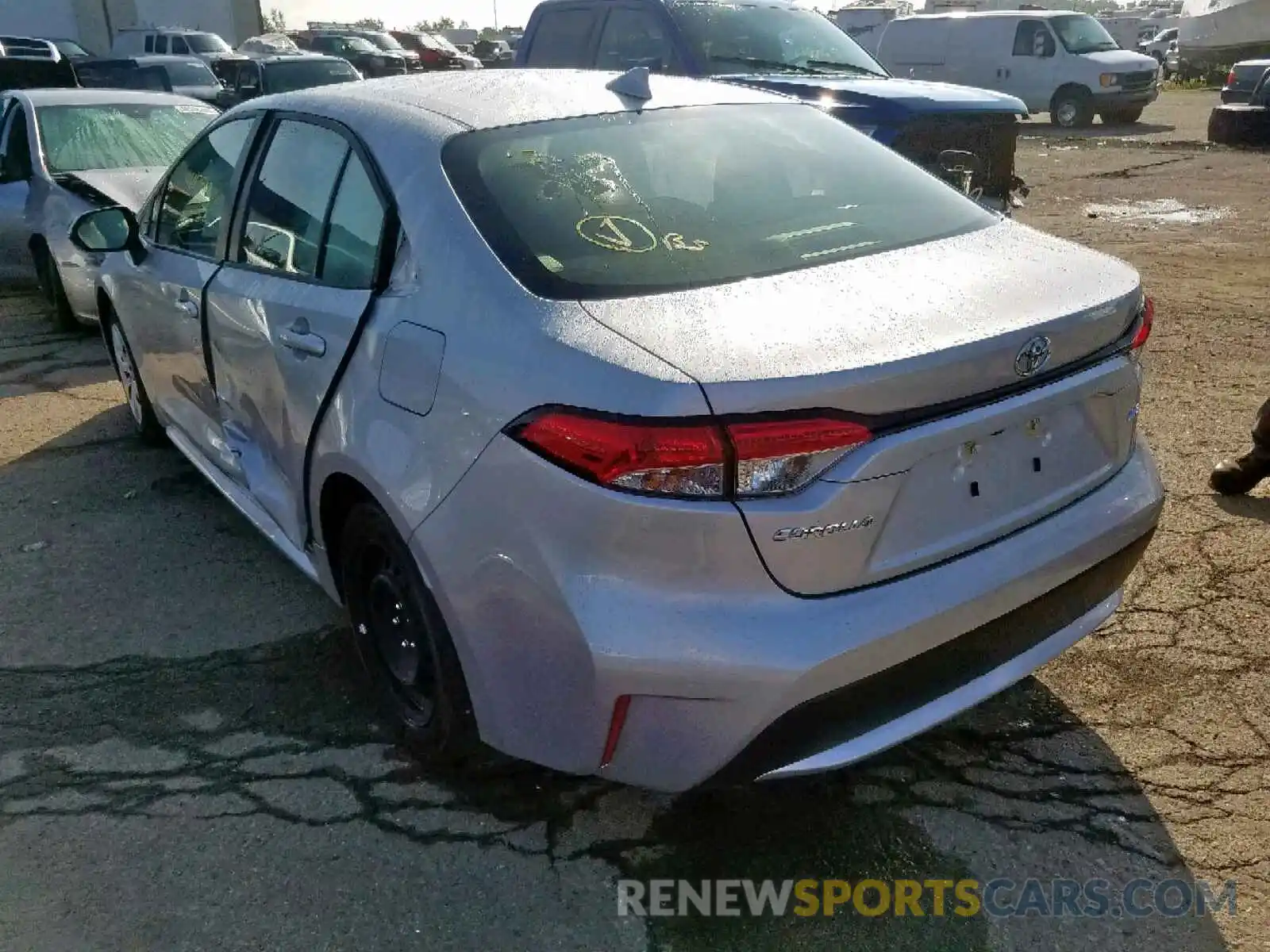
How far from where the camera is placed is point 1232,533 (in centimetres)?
386

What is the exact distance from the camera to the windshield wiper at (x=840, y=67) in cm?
791

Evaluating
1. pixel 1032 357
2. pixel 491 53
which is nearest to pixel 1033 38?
pixel 491 53

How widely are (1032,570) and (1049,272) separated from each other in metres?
0.71

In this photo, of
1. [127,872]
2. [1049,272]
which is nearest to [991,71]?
[1049,272]

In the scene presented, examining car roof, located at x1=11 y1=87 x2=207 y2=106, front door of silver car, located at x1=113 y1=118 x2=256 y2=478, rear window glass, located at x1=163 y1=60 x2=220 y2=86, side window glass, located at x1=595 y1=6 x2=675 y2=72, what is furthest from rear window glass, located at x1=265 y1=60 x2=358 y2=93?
front door of silver car, located at x1=113 y1=118 x2=256 y2=478

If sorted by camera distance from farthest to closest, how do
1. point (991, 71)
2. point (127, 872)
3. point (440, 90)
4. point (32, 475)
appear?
point (991, 71), point (32, 475), point (440, 90), point (127, 872)

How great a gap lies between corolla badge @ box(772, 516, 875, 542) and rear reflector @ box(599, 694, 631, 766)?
16.7 inches

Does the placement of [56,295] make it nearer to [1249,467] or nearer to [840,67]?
[840,67]

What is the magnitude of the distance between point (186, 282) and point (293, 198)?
30.4 inches

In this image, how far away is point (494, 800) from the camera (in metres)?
2.67

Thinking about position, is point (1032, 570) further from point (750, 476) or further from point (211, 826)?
point (211, 826)

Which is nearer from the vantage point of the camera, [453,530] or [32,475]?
[453,530]

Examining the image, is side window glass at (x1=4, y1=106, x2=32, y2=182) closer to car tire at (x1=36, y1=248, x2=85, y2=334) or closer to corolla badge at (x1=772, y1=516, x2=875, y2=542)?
car tire at (x1=36, y1=248, x2=85, y2=334)

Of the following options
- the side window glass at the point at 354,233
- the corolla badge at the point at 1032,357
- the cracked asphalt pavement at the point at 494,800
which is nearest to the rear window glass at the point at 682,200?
the side window glass at the point at 354,233
